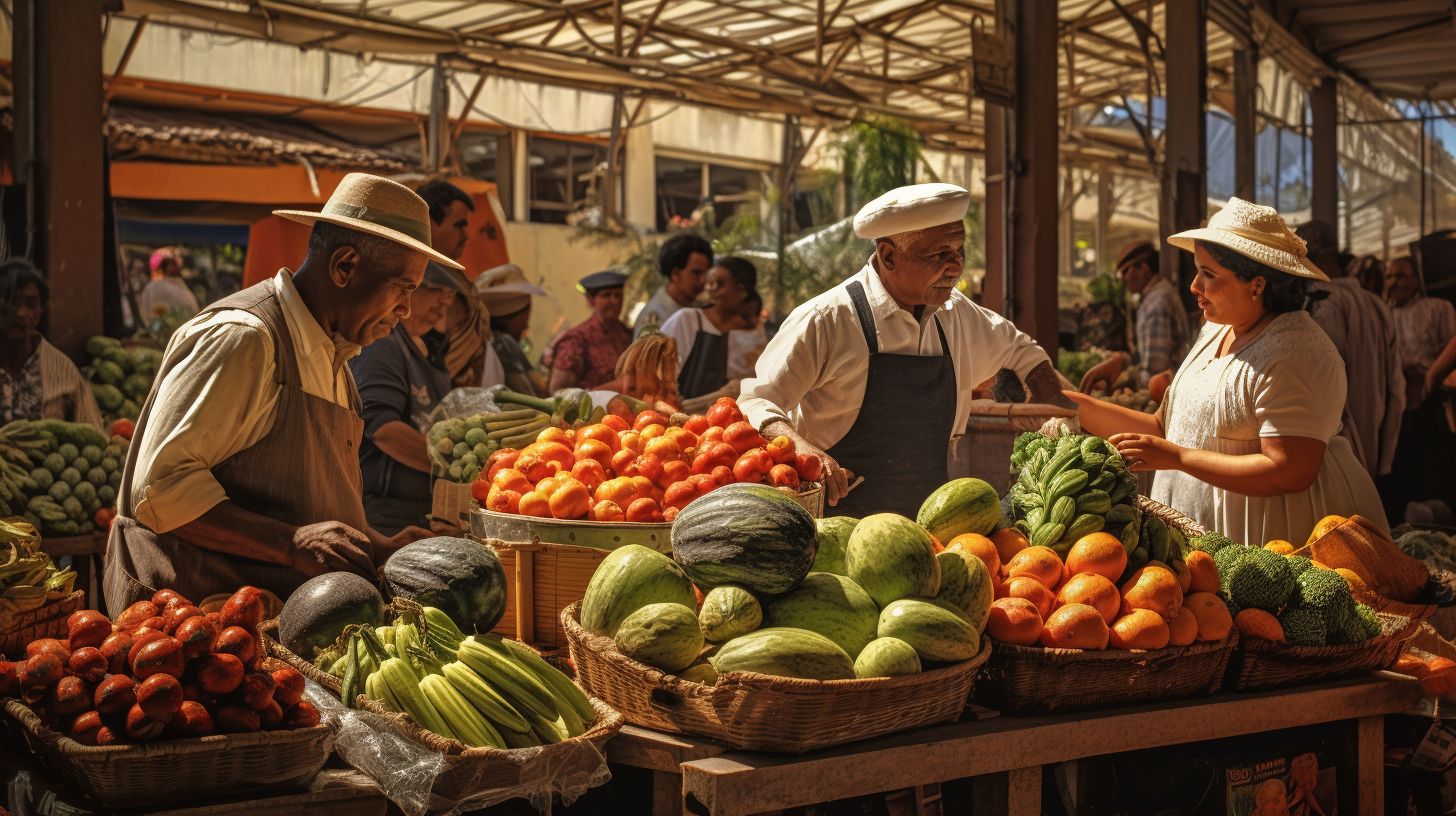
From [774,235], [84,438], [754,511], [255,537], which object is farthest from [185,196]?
[754,511]

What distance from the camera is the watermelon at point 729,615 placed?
2.63 meters

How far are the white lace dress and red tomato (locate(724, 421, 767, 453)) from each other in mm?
1554

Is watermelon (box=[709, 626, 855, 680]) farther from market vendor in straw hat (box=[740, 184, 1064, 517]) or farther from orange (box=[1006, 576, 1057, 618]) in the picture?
market vendor in straw hat (box=[740, 184, 1064, 517])

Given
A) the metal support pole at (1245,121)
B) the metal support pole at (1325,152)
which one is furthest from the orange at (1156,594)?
the metal support pole at (1325,152)

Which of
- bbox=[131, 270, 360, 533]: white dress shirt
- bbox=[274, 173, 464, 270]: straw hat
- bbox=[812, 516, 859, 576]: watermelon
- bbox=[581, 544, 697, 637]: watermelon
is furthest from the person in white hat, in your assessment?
bbox=[581, 544, 697, 637]: watermelon

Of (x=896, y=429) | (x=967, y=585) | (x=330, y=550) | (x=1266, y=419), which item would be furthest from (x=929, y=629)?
(x=1266, y=419)

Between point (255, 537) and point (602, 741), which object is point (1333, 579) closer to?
point (602, 741)

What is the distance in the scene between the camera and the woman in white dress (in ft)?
13.0

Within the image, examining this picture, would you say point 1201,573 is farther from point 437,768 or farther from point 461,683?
point 437,768

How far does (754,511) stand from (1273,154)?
39.4 ft

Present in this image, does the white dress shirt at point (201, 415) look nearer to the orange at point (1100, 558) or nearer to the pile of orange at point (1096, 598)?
the pile of orange at point (1096, 598)

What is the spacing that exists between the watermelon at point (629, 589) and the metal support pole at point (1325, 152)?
12.5 metres

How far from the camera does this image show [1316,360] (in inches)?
157

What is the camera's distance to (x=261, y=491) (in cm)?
317
